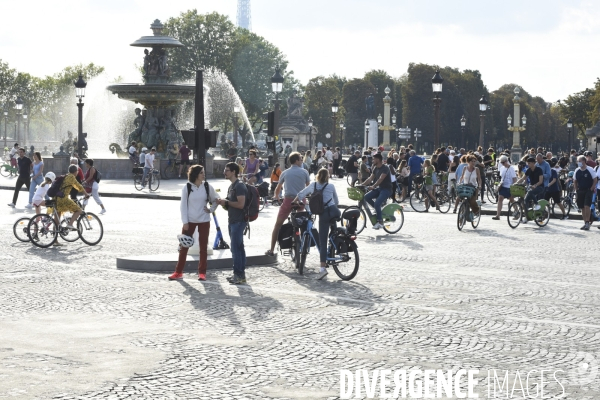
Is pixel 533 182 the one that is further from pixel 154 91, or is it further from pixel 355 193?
pixel 154 91

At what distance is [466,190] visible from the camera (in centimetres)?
2155

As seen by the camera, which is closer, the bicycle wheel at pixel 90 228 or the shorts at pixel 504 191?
the bicycle wheel at pixel 90 228

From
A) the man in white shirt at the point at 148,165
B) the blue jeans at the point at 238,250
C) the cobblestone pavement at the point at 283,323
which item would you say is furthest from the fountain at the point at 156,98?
the blue jeans at the point at 238,250

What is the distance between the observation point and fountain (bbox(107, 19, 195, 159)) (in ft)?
158

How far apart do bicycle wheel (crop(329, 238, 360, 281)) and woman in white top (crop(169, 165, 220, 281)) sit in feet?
5.42

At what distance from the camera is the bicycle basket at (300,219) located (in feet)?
45.2

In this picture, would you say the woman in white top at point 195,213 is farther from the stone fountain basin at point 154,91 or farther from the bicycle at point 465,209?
Answer: the stone fountain basin at point 154,91

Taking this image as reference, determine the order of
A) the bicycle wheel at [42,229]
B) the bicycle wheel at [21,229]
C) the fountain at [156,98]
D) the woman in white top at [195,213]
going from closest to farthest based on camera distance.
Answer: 1. the woman in white top at [195,213]
2. the bicycle wheel at [42,229]
3. the bicycle wheel at [21,229]
4. the fountain at [156,98]

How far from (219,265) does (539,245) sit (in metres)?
6.62

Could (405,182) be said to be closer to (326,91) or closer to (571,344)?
(571,344)

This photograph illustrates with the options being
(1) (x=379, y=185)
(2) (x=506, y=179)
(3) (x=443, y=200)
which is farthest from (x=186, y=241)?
(3) (x=443, y=200)

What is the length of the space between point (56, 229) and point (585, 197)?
36.7 ft

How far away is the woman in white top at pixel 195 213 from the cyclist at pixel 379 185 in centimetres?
732

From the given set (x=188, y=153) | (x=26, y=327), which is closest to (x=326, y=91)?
(x=188, y=153)
